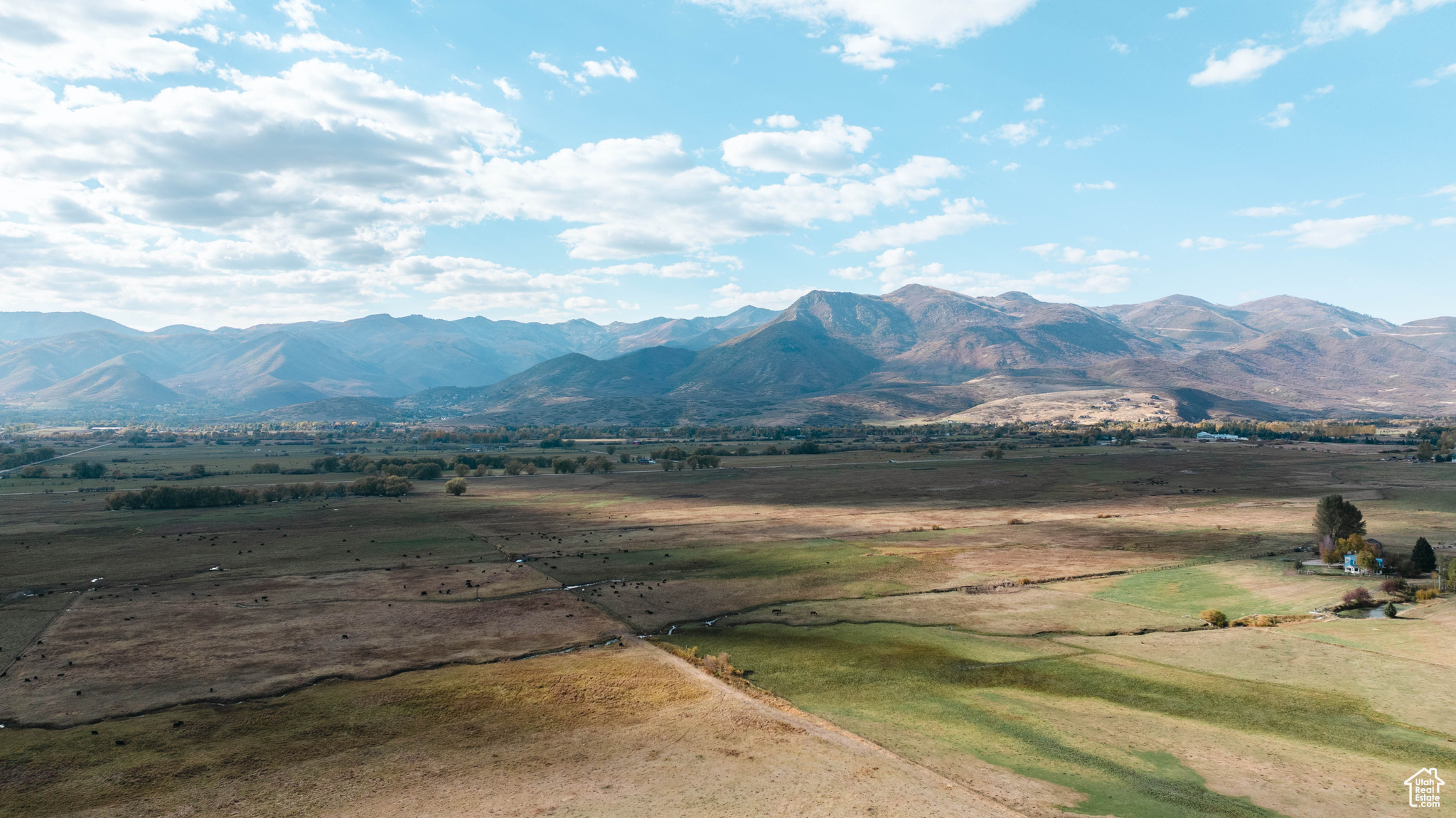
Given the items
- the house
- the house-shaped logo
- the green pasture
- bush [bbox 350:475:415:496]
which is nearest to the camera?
the house-shaped logo

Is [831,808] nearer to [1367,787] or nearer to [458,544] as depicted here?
[1367,787]

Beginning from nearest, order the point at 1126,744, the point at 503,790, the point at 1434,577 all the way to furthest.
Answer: the point at 503,790 < the point at 1126,744 < the point at 1434,577

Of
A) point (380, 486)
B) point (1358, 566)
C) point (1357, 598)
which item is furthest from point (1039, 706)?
point (380, 486)

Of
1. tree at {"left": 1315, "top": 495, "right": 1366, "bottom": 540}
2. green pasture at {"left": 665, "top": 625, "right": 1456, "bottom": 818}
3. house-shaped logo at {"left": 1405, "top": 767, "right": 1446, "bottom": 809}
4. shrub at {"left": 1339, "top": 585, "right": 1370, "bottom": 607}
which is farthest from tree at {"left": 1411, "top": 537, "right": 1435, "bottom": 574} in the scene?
house-shaped logo at {"left": 1405, "top": 767, "right": 1446, "bottom": 809}

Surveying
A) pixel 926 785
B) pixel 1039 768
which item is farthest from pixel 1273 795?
pixel 926 785

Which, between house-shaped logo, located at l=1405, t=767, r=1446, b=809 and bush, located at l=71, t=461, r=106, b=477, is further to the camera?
bush, located at l=71, t=461, r=106, b=477

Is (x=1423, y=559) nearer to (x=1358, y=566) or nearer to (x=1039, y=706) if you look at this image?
(x=1358, y=566)

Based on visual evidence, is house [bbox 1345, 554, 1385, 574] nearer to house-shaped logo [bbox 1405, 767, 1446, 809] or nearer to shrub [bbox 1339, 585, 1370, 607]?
shrub [bbox 1339, 585, 1370, 607]
